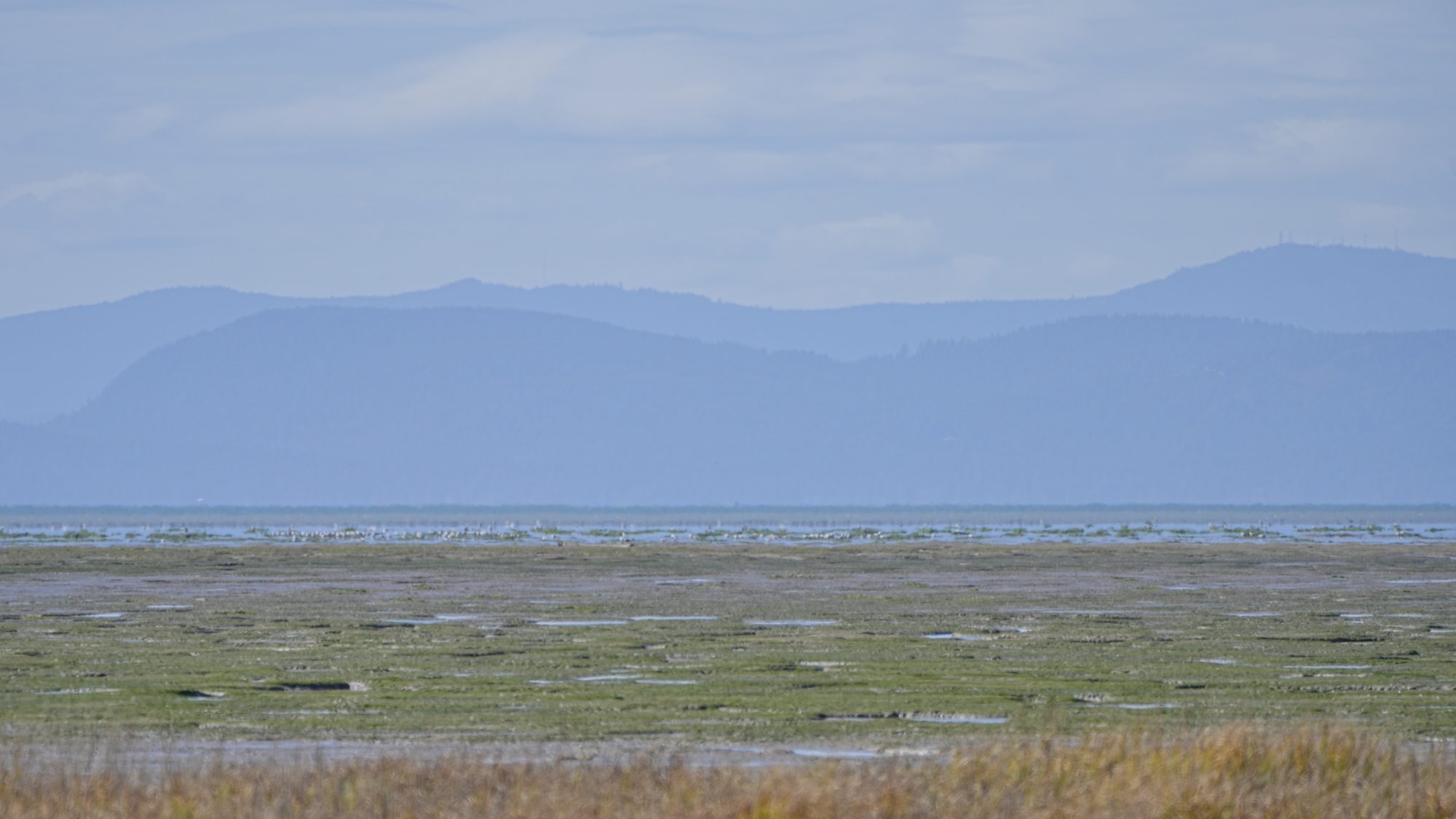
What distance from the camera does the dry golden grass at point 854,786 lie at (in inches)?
542

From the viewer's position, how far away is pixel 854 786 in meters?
14.0

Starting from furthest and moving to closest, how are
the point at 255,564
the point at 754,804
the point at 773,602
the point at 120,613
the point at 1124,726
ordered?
1. the point at 255,564
2. the point at 773,602
3. the point at 120,613
4. the point at 1124,726
5. the point at 754,804

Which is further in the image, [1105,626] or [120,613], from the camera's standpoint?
[120,613]

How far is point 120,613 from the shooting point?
34.6 meters

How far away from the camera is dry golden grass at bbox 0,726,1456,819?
542 inches

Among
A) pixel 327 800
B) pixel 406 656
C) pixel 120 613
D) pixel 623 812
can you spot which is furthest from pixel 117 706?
pixel 120 613

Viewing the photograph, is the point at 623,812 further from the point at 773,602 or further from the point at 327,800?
the point at 773,602

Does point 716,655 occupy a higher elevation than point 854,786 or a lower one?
lower

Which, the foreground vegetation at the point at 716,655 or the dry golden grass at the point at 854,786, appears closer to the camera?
the dry golden grass at the point at 854,786

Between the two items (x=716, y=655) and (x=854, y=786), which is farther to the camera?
(x=716, y=655)

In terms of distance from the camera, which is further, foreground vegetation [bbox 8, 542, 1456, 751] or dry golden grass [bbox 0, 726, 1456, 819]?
foreground vegetation [bbox 8, 542, 1456, 751]

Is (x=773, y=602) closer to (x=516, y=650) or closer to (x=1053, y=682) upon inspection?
(x=516, y=650)

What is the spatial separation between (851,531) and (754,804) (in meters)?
82.4

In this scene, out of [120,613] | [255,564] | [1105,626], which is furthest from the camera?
[255,564]
